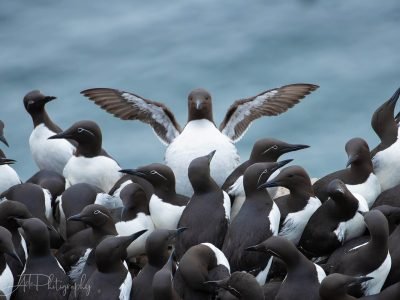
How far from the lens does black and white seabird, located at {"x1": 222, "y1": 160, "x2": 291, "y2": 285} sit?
1129 centimetres

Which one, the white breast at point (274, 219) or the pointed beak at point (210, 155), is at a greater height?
the pointed beak at point (210, 155)

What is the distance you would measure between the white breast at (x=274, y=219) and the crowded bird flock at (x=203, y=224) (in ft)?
0.04

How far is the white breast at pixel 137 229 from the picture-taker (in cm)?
1229

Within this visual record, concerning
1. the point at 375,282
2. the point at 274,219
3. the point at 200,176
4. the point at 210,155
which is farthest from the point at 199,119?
the point at 375,282

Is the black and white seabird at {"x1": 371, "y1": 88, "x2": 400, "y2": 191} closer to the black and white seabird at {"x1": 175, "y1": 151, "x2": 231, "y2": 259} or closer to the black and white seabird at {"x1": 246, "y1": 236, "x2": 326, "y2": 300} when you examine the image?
the black and white seabird at {"x1": 175, "y1": 151, "x2": 231, "y2": 259}

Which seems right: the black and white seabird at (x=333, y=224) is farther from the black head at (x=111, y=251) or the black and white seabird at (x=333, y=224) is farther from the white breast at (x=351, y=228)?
the black head at (x=111, y=251)

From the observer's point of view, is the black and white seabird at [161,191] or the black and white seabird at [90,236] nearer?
the black and white seabird at [90,236]

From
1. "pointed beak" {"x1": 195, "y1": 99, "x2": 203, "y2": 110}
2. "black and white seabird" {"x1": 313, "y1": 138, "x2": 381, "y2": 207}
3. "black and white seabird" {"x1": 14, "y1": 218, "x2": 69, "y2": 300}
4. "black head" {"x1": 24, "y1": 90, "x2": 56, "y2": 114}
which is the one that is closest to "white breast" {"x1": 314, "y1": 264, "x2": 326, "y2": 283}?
"black and white seabird" {"x1": 313, "y1": 138, "x2": 381, "y2": 207}

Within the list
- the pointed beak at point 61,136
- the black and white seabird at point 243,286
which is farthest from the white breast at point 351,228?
the pointed beak at point 61,136

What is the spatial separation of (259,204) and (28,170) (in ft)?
35.5

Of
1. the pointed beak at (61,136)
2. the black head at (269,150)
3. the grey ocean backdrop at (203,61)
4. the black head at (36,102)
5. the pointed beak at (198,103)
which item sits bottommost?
the grey ocean backdrop at (203,61)

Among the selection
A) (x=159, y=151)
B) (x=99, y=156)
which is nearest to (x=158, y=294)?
(x=99, y=156)

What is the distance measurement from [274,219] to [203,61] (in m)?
12.9

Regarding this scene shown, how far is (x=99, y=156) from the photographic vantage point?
14062 millimetres
